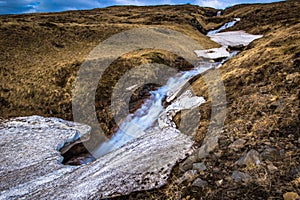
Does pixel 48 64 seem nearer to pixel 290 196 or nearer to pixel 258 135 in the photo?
pixel 258 135

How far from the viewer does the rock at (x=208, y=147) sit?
12070 millimetres

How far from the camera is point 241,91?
698 inches

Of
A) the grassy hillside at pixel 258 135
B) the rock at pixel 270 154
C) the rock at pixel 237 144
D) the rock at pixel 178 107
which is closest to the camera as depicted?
the grassy hillside at pixel 258 135

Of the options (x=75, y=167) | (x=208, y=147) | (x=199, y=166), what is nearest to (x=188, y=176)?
(x=199, y=166)

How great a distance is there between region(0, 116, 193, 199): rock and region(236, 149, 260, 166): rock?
3.08 meters

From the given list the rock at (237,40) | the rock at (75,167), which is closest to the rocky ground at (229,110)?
the rock at (75,167)

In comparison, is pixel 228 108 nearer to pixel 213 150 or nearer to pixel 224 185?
pixel 213 150

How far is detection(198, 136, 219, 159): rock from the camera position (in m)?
12.1

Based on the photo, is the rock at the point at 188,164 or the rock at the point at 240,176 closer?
the rock at the point at 240,176

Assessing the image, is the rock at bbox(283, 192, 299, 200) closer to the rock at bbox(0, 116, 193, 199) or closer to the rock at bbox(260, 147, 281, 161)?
the rock at bbox(260, 147, 281, 161)

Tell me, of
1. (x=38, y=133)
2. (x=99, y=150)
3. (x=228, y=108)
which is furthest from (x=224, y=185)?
(x=38, y=133)

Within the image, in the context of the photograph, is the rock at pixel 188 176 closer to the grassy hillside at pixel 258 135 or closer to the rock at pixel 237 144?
the grassy hillside at pixel 258 135

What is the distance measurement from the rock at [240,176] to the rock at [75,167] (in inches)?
117

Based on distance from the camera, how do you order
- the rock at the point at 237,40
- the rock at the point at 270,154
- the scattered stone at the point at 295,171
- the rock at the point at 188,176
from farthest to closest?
the rock at the point at 237,40, the rock at the point at 188,176, the rock at the point at 270,154, the scattered stone at the point at 295,171
